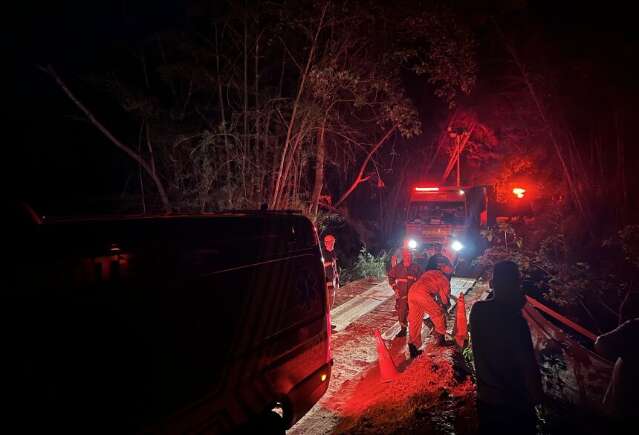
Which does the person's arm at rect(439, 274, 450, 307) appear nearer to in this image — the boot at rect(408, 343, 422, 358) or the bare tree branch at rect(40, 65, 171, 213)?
the boot at rect(408, 343, 422, 358)

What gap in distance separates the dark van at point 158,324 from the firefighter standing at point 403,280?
Answer: 3648 mm

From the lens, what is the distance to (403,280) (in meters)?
6.94

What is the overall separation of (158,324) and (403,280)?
5.21 metres

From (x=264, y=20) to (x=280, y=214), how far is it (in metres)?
6.82

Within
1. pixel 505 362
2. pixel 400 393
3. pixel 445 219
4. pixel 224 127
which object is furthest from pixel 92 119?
pixel 445 219

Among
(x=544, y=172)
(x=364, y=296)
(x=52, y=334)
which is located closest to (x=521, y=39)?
(x=544, y=172)

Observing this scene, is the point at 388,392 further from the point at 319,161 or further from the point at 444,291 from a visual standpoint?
the point at 319,161

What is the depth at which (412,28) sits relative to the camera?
805 cm

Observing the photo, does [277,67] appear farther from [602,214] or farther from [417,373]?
[602,214]

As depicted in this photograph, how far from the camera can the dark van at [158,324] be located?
179cm

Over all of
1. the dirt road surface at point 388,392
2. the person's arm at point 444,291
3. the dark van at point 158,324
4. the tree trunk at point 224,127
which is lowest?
the dirt road surface at point 388,392

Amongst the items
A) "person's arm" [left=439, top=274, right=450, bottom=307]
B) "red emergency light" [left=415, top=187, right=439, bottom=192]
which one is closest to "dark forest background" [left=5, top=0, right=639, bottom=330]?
"red emergency light" [left=415, top=187, right=439, bottom=192]

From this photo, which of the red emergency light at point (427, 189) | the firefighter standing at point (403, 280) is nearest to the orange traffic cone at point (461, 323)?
the firefighter standing at point (403, 280)

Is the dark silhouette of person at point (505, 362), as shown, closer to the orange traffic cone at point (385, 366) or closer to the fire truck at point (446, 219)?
the orange traffic cone at point (385, 366)
